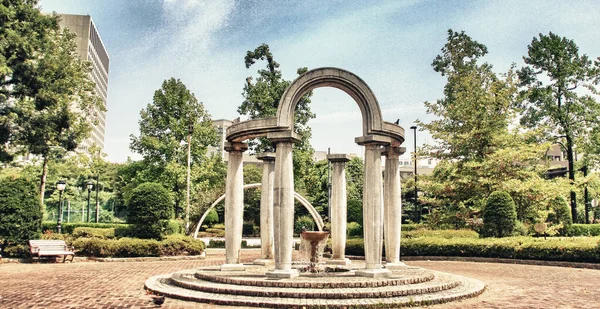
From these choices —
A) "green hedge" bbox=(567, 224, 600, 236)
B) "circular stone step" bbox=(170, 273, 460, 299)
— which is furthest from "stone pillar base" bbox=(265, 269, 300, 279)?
"green hedge" bbox=(567, 224, 600, 236)

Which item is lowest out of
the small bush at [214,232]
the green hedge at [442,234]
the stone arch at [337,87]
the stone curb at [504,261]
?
the small bush at [214,232]

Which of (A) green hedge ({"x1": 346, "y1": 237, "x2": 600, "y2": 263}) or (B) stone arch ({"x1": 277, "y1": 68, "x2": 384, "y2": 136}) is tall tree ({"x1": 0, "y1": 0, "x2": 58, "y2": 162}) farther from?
(A) green hedge ({"x1": 346, "y1": 237, "x2": 600, "y2": 263})

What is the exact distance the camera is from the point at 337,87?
12.3 m

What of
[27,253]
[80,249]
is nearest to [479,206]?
[80,249]

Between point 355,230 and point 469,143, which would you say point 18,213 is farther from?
point 469,143

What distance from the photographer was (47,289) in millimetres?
11477

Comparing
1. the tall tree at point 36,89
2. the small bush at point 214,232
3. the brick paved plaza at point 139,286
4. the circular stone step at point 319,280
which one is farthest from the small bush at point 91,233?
the small bush at point 214,232

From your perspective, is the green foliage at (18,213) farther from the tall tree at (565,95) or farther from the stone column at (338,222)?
the tall tree at (565,95)

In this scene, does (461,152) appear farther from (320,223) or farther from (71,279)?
(71,279)

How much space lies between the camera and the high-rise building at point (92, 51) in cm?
9394

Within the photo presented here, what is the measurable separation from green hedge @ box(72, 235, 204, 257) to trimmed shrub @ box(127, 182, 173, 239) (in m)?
0.83

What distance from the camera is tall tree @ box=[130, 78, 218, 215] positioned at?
1492 inches

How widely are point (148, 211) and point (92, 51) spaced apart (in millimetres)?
97422

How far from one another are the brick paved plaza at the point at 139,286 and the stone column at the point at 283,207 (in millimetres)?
2542
